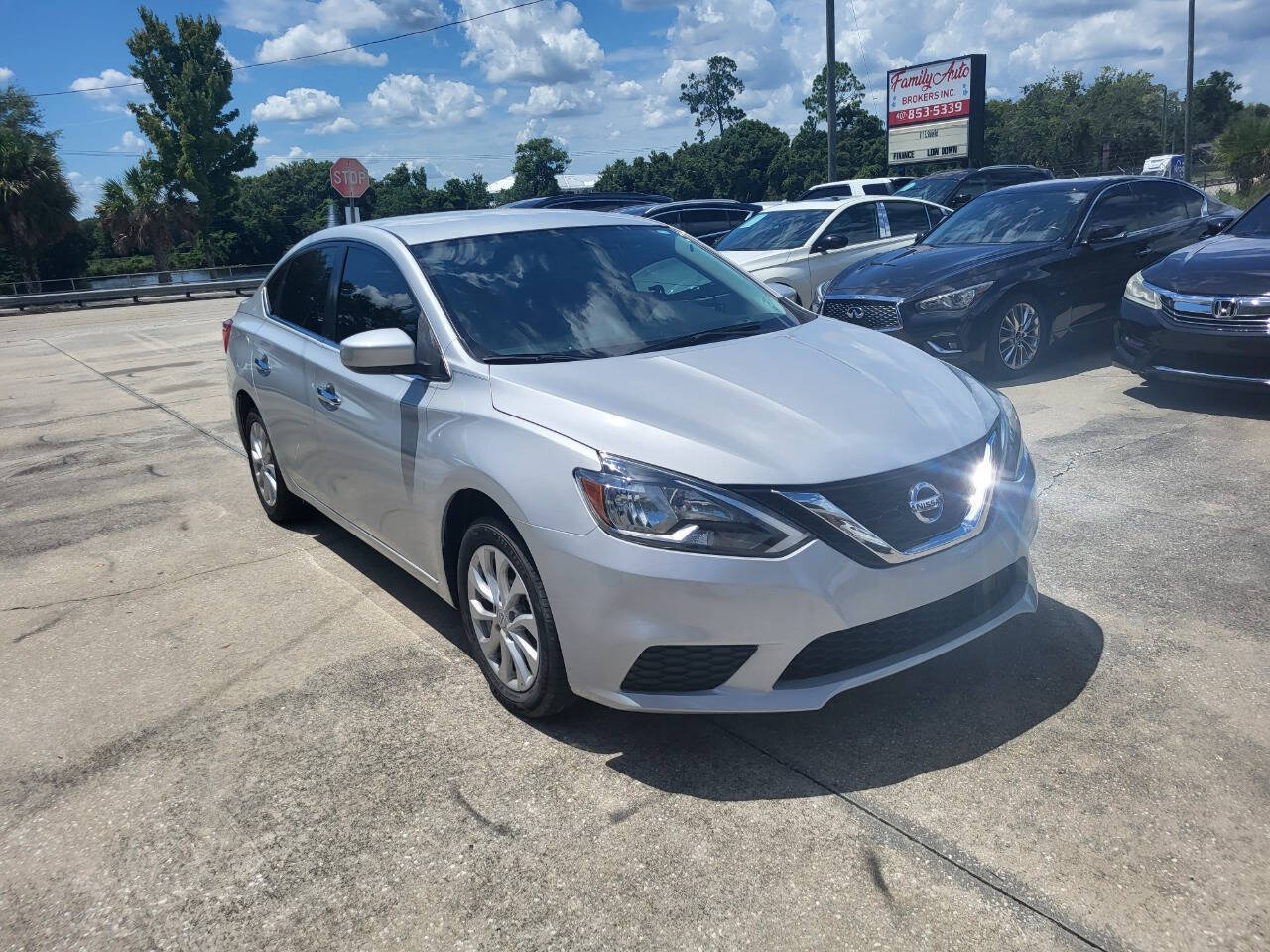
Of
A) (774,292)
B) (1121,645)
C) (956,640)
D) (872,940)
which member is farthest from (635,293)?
(872,940)

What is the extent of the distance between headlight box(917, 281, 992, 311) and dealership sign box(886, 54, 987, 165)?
1037 inches

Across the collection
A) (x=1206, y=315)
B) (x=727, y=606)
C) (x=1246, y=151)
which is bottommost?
(x=727, y=606)

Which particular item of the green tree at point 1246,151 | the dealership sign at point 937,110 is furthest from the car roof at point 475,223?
the green tree at point 1246,151

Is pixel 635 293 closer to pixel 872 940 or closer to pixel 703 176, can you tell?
pixel 872 940

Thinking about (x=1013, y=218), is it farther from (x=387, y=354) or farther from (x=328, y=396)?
(x=387, y=354)

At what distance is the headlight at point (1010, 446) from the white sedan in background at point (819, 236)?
7.28 m

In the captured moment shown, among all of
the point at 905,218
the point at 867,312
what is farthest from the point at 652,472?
the point at 905,218

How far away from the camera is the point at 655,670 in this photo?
2.96 metres

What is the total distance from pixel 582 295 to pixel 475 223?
0.79m

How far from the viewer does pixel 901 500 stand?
9.80 feet

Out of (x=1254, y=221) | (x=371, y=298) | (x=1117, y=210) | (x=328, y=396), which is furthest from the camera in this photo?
(x=1117, y=210)

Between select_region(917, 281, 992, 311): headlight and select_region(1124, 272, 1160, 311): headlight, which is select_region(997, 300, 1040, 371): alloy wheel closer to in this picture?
select_region(917, 281, 992, 311): headlight

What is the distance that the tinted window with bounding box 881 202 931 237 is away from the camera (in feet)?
39.1

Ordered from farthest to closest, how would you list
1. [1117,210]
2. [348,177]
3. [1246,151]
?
[348,177], [1246,151], [1117,210]
